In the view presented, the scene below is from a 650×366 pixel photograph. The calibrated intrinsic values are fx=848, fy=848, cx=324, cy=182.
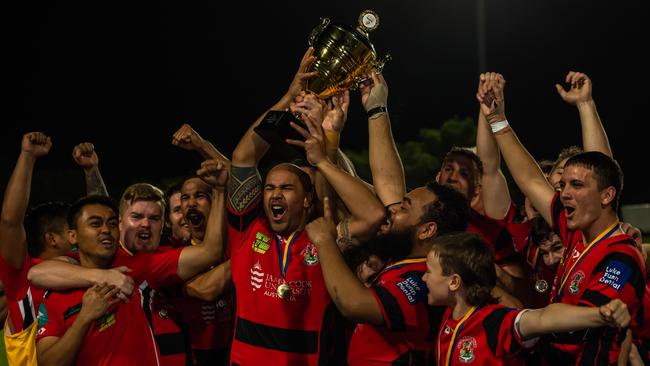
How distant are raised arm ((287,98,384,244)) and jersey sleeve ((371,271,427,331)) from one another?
0.34m

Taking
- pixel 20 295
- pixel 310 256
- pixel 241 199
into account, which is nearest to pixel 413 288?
pixel 310 256

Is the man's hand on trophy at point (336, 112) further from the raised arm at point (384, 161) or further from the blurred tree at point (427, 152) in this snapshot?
the blurred tree at point (427, 152)

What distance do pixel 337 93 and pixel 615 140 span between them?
35.1 meters

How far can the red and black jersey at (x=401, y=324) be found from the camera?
3822mm

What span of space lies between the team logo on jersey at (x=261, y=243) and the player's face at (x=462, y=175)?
4.74ft

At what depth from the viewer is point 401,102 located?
39625 millimetres

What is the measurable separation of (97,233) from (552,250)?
2614 millimetres

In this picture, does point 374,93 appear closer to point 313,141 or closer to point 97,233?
point 313,141

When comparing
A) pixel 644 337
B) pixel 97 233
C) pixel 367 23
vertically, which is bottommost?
pixel 644 337

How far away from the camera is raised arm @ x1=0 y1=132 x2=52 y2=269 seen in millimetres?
5031

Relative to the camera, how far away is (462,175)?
18.0 ft

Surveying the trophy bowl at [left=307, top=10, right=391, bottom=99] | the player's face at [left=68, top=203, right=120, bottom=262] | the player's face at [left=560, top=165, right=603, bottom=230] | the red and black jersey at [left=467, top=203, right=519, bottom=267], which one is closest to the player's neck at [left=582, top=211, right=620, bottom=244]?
the player's face at [left=560, top=165, right=603, bottom=230]

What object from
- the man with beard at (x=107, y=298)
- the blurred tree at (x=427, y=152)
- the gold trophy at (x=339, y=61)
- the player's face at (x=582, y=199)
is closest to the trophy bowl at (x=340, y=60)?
the gold trophy at (x=339, y=61)

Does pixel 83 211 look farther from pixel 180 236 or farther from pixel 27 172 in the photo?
pixel 180 236
